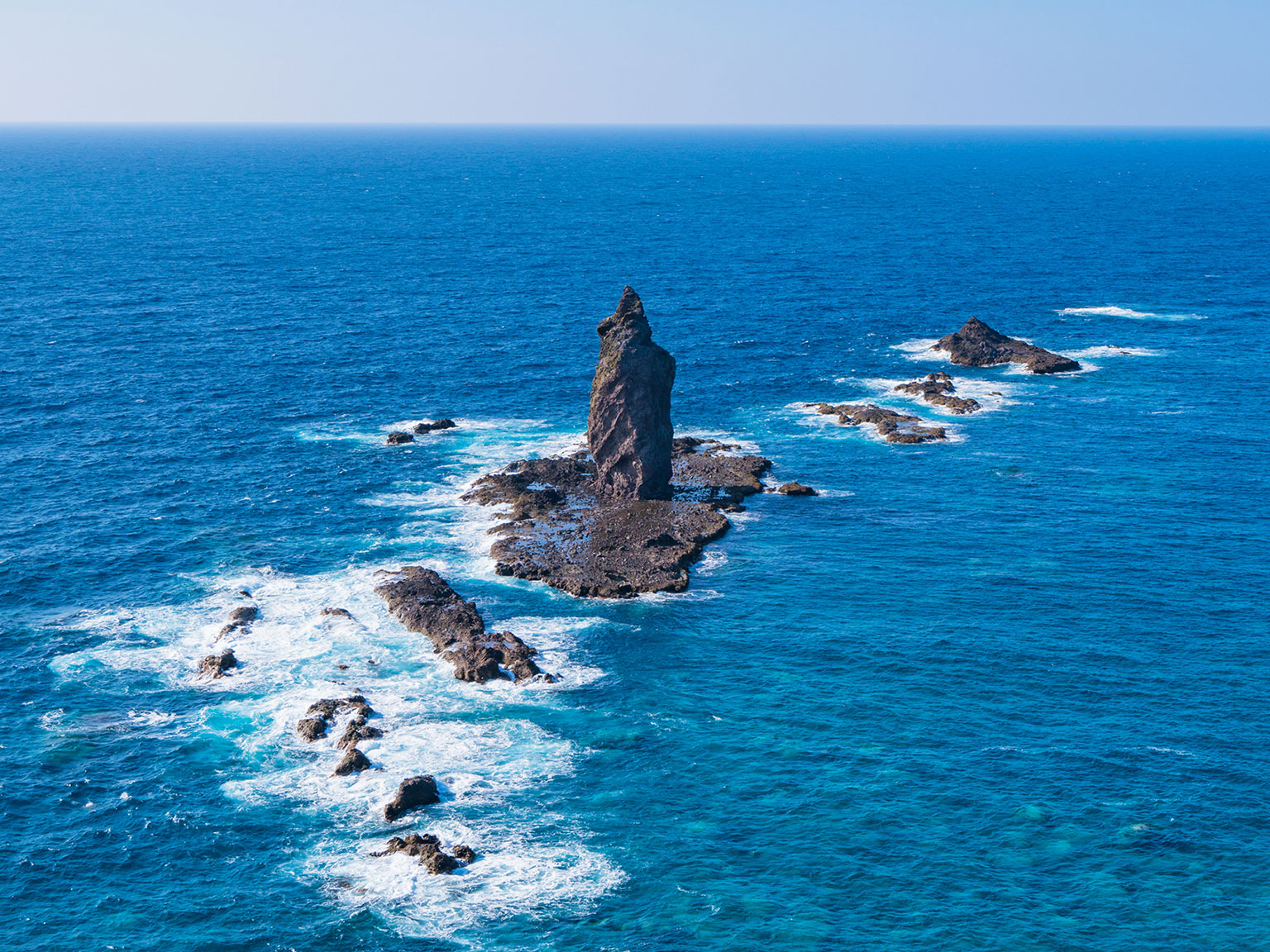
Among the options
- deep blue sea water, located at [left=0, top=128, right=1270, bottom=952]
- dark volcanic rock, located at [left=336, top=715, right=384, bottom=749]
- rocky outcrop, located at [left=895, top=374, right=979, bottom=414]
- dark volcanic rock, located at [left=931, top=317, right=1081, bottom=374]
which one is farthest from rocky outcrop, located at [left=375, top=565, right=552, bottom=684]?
dark volcanic rock, located at [left=931, top=317, right=1081, bottom=374]

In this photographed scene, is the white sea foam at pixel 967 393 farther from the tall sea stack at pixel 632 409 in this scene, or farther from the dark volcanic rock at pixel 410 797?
the dark volcanic rock at pixel 410 797

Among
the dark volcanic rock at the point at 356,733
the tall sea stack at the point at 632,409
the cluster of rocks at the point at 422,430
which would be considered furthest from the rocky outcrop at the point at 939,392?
the dark volcanic rock at the point at 356,733

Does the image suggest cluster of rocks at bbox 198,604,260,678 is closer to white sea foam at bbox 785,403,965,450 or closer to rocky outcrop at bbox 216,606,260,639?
rocky outcrop at bbox 216,606,260,639

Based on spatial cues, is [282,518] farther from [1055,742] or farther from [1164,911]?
[1164,911]

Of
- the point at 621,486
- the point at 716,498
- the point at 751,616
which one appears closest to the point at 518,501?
the point at 621,486

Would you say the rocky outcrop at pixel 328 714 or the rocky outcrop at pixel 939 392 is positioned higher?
the rocky outcrop at pixel 939 392

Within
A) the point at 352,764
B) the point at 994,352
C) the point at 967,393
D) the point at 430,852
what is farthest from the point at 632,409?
the point at 994,352

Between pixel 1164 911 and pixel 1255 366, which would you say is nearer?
pixel 1164 911
